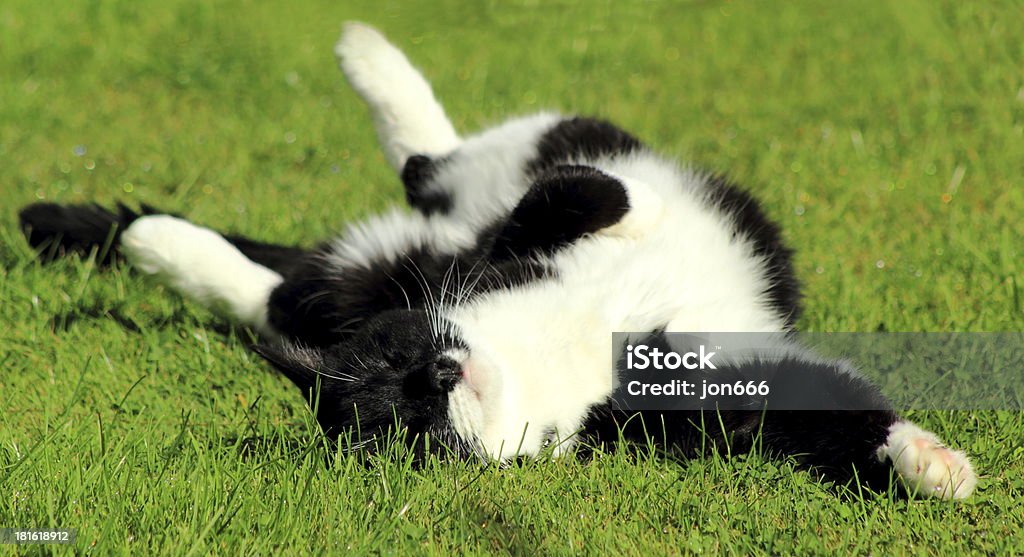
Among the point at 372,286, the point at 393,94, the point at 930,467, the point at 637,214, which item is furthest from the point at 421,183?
the point at 930,467

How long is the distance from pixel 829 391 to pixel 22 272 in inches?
105

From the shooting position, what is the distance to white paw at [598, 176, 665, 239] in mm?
2889

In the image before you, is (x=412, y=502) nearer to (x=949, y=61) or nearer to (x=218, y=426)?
(x=218, y=426)

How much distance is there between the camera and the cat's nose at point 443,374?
7.75 ft

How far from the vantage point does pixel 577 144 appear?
345 centimetres

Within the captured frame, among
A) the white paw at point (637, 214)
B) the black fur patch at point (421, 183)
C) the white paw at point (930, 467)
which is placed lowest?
the white paw at point (930, 467)

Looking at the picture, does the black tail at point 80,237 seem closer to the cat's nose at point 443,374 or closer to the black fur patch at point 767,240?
the cat's nose at point 443,374

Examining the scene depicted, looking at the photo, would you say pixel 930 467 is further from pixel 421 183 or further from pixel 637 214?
pixel 421 183

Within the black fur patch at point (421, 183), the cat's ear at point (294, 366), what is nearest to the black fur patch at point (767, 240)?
the black fur patch at point (421, 183)

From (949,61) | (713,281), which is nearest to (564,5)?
(949,61)

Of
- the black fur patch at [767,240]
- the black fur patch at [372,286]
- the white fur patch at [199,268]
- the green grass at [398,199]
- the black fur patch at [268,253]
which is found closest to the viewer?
the green grass at [398,199]

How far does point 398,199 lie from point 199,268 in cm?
125

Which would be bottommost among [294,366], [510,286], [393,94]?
[294,366]

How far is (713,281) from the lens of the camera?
2.86m
